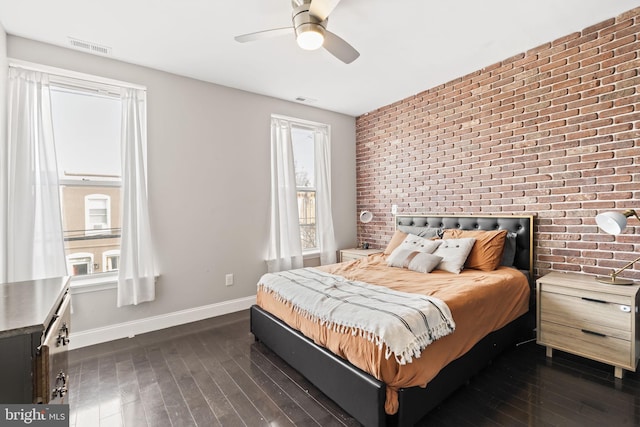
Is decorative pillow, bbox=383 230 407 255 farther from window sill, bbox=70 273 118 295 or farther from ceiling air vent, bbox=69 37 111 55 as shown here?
ceiling air vent, bbox=69 37 111 55

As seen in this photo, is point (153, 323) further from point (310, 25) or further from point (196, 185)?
point (310, 25)

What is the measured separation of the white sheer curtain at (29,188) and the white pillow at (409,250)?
309 cm

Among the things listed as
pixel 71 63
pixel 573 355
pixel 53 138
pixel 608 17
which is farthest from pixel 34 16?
pixel 573 355

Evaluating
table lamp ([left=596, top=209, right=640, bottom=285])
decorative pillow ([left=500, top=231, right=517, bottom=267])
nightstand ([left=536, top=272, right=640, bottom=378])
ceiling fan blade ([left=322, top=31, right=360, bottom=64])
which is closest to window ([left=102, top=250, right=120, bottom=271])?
ceiling fan blade ([left=322, top=31, right=360, bottom=64])

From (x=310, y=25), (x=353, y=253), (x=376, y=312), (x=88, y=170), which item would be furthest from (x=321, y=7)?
(x=353, y=253)

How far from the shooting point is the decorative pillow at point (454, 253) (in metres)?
2.81

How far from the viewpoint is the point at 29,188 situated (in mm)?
2547

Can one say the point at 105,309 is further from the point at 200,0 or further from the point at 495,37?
the point at 495,37

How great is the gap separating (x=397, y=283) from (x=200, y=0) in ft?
8.63

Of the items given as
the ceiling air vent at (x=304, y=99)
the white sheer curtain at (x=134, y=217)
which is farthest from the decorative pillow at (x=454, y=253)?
the white sheer curtain at (x=134, y=217)

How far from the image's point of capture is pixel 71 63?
2.78m

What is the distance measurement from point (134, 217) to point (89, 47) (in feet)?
5.28

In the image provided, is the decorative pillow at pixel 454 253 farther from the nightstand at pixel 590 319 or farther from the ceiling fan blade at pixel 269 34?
the ceiling fan blade at pixel 269 34

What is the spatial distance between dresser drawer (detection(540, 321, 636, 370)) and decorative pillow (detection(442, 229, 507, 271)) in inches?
24.0
